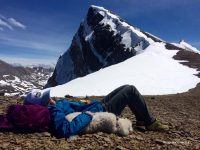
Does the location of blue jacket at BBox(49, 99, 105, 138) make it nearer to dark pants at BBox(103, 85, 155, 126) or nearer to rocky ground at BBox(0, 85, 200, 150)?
rocky ground at BBox(0, 85, 200, 150)

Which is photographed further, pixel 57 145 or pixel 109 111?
pixel 109 111

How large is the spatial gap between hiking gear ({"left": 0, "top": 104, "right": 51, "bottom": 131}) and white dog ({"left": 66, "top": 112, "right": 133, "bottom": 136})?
69 centimetres

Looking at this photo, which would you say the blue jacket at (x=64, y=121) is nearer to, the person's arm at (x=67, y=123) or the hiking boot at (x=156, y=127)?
the person's arm at (x=67, y=123)

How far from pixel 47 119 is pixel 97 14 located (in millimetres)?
176471

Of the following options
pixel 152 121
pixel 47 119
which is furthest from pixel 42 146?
pixel 152 121

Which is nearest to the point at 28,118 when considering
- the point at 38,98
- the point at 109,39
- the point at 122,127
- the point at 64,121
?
the point at 38,98

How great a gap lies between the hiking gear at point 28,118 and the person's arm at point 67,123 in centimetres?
28

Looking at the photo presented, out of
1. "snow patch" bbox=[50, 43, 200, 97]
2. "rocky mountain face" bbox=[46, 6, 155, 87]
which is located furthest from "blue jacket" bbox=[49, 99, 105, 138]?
"rocky mountain face" bbox=[46, 6, 155, 87]

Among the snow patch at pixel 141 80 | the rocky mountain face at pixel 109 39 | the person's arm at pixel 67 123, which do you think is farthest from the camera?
the rocky mountain face at pixel 109 39

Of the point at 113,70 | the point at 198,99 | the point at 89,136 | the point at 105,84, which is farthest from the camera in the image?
the point at 113,70

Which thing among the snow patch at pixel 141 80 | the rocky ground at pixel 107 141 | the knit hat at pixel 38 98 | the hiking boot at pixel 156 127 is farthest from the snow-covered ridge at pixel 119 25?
the knit hat at pixel 38 98

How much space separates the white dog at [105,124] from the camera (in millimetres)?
10641

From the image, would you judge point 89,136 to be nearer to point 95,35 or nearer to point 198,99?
point 198,99

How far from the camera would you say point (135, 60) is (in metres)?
65.1
